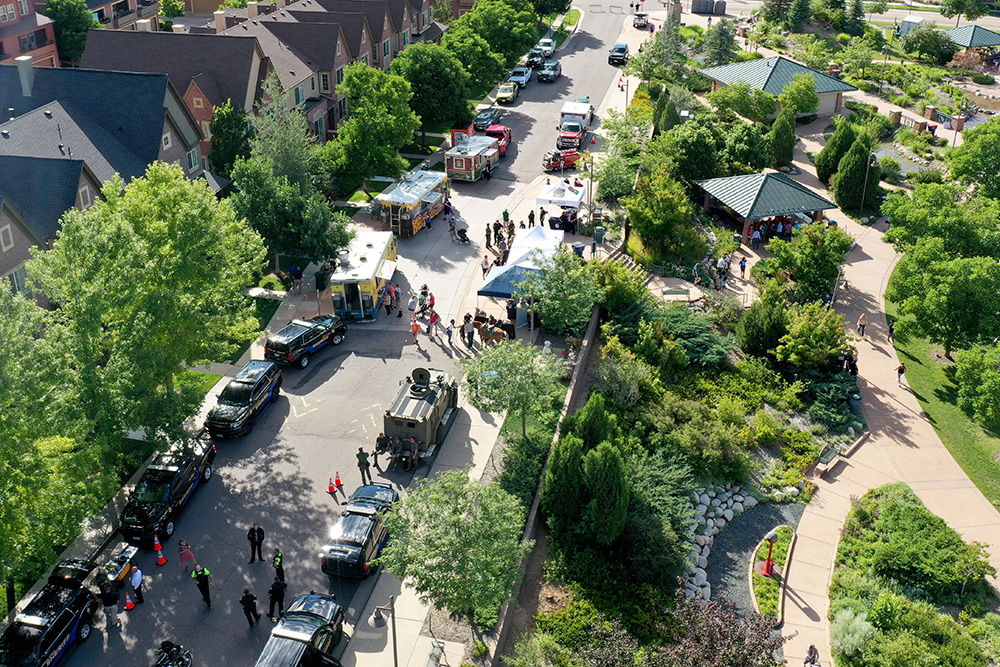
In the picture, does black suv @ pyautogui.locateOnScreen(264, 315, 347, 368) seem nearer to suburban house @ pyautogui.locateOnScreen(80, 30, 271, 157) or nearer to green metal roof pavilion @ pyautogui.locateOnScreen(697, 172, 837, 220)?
suburban house @ pyautogui.locateOnScreen(80, 30, 271, 157)

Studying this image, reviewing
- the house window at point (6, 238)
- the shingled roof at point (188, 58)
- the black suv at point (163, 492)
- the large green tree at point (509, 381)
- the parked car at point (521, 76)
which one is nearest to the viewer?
the black suv at point (163, 492)

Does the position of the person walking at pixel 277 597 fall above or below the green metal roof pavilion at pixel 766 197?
below

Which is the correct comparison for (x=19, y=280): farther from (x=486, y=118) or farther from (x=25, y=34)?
(x=25, y=34)

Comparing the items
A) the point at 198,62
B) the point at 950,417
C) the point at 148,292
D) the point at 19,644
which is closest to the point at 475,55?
the point at 198,62

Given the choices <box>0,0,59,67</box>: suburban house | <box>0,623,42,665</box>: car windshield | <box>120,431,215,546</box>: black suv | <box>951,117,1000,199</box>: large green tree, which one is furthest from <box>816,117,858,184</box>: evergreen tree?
<box>0,0,59,67</box>: suburban house

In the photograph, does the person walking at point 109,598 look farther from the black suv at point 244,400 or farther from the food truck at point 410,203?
the food truck at point 410,203

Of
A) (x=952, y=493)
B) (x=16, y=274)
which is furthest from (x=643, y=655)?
(x=16, y=274)

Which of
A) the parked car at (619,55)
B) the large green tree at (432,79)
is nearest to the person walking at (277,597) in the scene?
the large green tree at (432,79)
